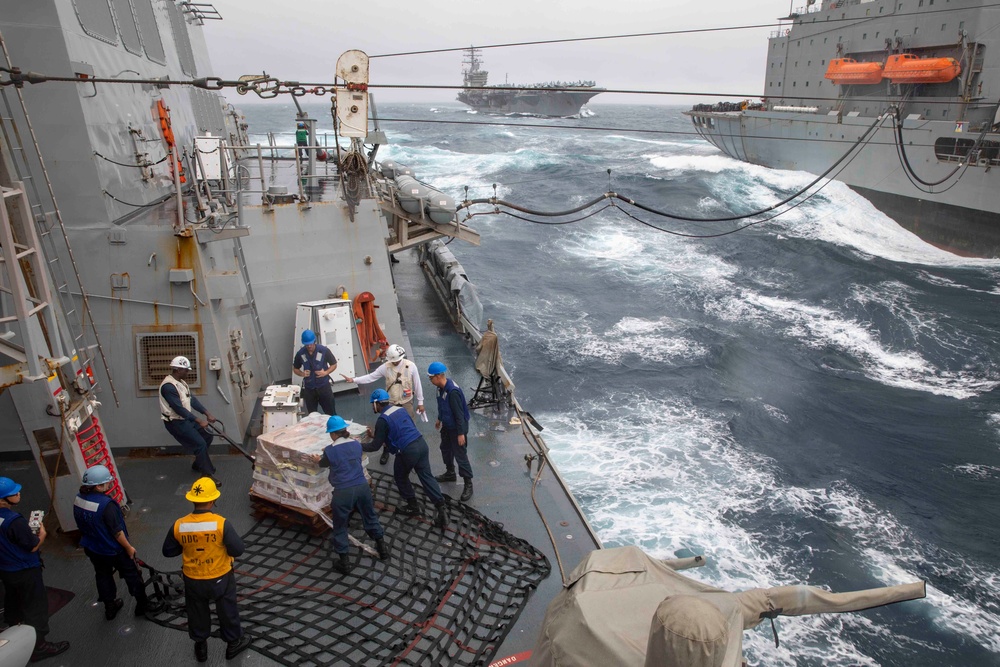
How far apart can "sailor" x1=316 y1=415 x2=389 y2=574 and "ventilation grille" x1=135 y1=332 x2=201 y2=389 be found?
298 centimetres

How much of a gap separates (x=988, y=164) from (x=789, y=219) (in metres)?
8.26

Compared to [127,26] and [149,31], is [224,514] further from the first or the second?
[149,31]

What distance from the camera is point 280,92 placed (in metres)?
5.87

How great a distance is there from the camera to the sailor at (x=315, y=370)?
7.64 meters

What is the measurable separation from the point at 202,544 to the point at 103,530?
40.0 inches

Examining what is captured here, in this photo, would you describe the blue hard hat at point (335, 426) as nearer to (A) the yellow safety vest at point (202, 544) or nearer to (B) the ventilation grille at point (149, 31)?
(A) the yellow safety vest at point (202, 544)

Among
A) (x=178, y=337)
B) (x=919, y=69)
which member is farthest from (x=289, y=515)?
(x=919, y=69)

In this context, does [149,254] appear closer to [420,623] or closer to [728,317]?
[420,623]

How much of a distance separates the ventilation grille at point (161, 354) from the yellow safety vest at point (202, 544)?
148 inches

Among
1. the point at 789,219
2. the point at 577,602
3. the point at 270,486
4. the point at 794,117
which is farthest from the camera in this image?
the point at 794,117

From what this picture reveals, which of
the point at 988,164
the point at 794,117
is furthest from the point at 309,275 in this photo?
the point at 794,117

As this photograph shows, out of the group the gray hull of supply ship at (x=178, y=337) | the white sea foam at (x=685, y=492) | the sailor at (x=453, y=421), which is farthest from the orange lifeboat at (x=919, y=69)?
the sailor at (x=453, y=421)

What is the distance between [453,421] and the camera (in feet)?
21.8

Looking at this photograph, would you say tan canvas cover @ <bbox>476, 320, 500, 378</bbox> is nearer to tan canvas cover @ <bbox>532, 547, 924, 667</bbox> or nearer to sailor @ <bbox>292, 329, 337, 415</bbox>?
sailor @ <bbox>292, 329, 337, 415</bbox>
